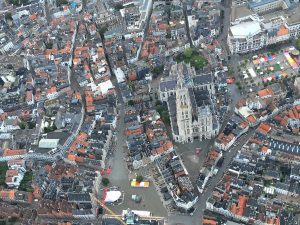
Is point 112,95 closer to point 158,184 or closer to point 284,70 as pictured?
point 158,184

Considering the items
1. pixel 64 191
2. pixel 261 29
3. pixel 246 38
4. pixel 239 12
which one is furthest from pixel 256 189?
pixel 239 12

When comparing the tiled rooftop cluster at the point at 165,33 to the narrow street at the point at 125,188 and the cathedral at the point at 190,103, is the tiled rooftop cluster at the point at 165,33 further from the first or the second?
the narrow street at the point at 125,188

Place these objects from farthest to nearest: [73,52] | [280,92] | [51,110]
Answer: [73,52]
[51,110]
[280,92]

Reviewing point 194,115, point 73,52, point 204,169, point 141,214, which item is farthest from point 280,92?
point 73,52

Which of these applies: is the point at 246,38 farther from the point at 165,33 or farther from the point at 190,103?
the point at 190,103

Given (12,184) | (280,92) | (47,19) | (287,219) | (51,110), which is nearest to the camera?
(287,219)

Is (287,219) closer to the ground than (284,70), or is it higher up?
closer to the ground

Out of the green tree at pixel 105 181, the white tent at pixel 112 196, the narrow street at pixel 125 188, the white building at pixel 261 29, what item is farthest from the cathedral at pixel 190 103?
the white tent at pixel 112 196
